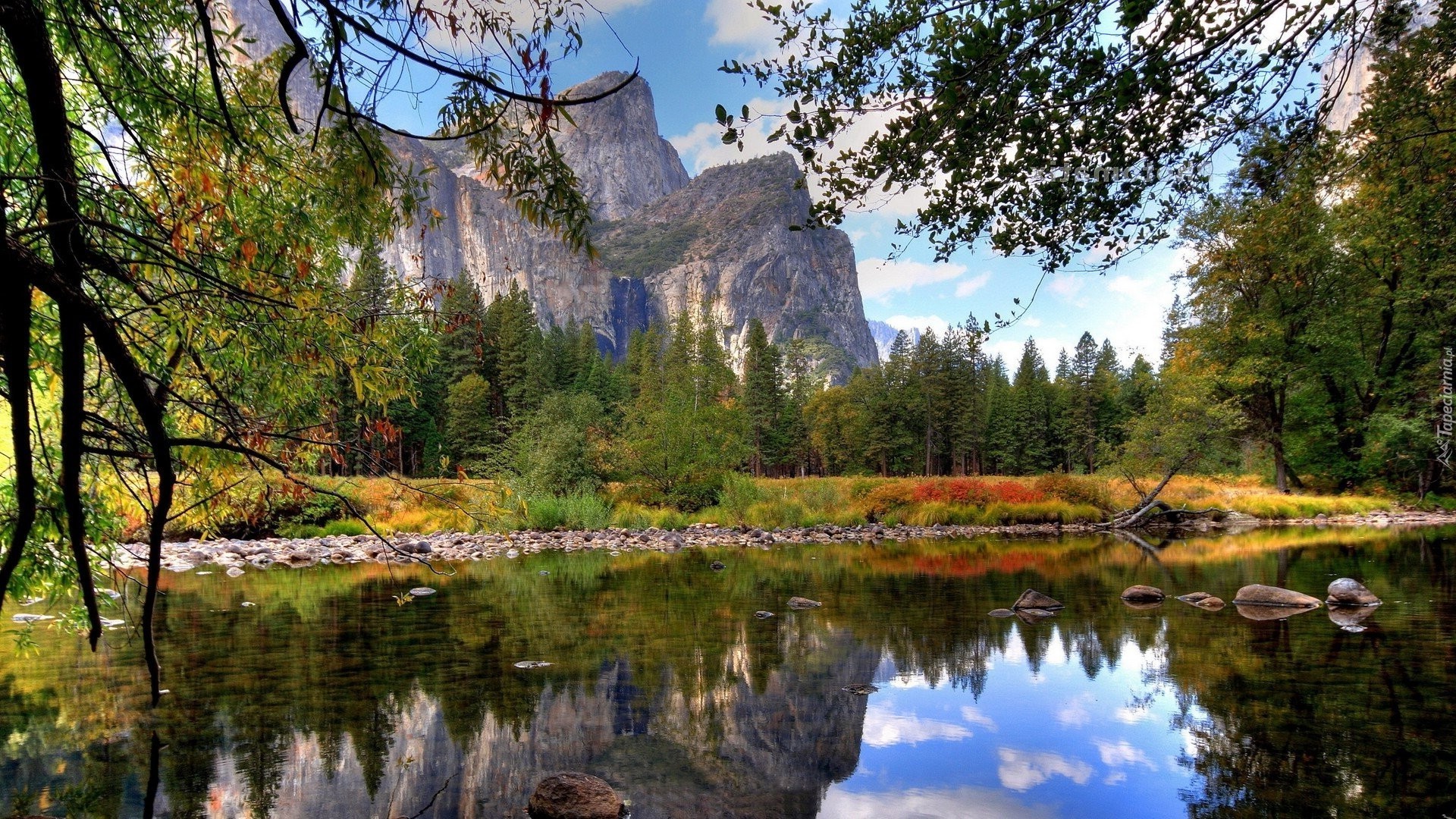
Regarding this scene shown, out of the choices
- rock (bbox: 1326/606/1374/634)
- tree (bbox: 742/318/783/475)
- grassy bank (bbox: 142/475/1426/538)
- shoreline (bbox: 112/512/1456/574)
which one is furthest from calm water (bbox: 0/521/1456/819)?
tree (bbox: 742/318/783/475)

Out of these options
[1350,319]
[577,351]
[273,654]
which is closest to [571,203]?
[273,654]

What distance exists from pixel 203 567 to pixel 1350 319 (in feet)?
120

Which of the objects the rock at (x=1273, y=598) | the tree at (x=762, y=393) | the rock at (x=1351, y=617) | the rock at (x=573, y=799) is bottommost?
the rock at (x=1351, y=617)

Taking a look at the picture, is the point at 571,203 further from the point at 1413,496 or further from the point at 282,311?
the point at 1413,496

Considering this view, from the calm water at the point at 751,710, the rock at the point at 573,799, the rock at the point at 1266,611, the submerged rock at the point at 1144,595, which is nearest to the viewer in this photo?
the rock at the point at 573,799

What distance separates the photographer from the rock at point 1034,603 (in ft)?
34.5

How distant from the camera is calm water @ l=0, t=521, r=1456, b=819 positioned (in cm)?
475

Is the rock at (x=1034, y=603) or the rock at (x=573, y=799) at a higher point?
the rock at (x=573, y=799)

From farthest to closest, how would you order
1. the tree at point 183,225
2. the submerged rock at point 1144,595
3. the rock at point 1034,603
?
the submerged rock at point 1144,595 → the rock at point 1034,603 → the tree at point 183,225

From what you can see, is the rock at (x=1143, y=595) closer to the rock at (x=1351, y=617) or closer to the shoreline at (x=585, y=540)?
the rock at (x=1351, y=617)

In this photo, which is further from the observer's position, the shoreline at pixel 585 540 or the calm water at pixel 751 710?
the shoreline at pixel 585 540

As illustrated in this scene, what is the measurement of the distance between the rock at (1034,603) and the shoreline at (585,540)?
33.8 feet

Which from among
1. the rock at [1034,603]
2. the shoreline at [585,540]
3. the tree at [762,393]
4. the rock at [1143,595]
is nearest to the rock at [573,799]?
the rock at [1034,603]

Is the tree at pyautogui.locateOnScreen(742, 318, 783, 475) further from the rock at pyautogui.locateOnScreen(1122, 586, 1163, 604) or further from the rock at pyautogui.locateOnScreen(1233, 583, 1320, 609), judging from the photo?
the rock at pyautogui.locateOnScreen(1233, 583, 1320, 609)
